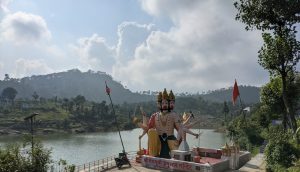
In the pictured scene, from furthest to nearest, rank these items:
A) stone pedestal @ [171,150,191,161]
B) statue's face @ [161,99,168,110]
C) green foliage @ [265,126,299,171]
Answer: statue's face @ [161,99,168,110] < stone pedestal @ [171,150,191,161] < green foliage @ [265,126,299,171]

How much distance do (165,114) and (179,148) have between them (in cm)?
387

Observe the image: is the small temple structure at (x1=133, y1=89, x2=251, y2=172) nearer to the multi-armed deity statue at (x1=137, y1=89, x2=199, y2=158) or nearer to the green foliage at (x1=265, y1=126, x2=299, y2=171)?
the multi-armed deity statue at (x1=137, y1=89, x2=199, y2=158)

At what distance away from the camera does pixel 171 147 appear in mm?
30672

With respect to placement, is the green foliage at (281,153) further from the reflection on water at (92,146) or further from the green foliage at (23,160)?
the reflection on water at (92,146)

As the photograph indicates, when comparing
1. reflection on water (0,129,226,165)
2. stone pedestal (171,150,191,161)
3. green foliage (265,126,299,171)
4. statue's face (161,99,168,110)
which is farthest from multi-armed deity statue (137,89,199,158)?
reflection on water (0,129,226,165)

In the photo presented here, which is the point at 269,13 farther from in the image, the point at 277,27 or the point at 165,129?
the point at 165,129

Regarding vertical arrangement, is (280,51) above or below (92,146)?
above

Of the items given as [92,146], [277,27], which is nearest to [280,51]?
[277,27]

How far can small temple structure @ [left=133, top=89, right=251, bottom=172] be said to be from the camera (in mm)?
27938

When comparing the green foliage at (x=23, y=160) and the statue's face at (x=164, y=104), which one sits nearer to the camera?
the green foliage at (x=23, y=160)

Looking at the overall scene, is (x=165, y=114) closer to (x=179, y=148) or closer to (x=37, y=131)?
(x=179, y=148)

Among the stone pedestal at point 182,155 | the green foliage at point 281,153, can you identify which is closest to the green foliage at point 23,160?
the stone pedestal at point 182,155

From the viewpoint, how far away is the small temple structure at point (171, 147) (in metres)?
27.9

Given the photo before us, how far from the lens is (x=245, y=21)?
24797mm
